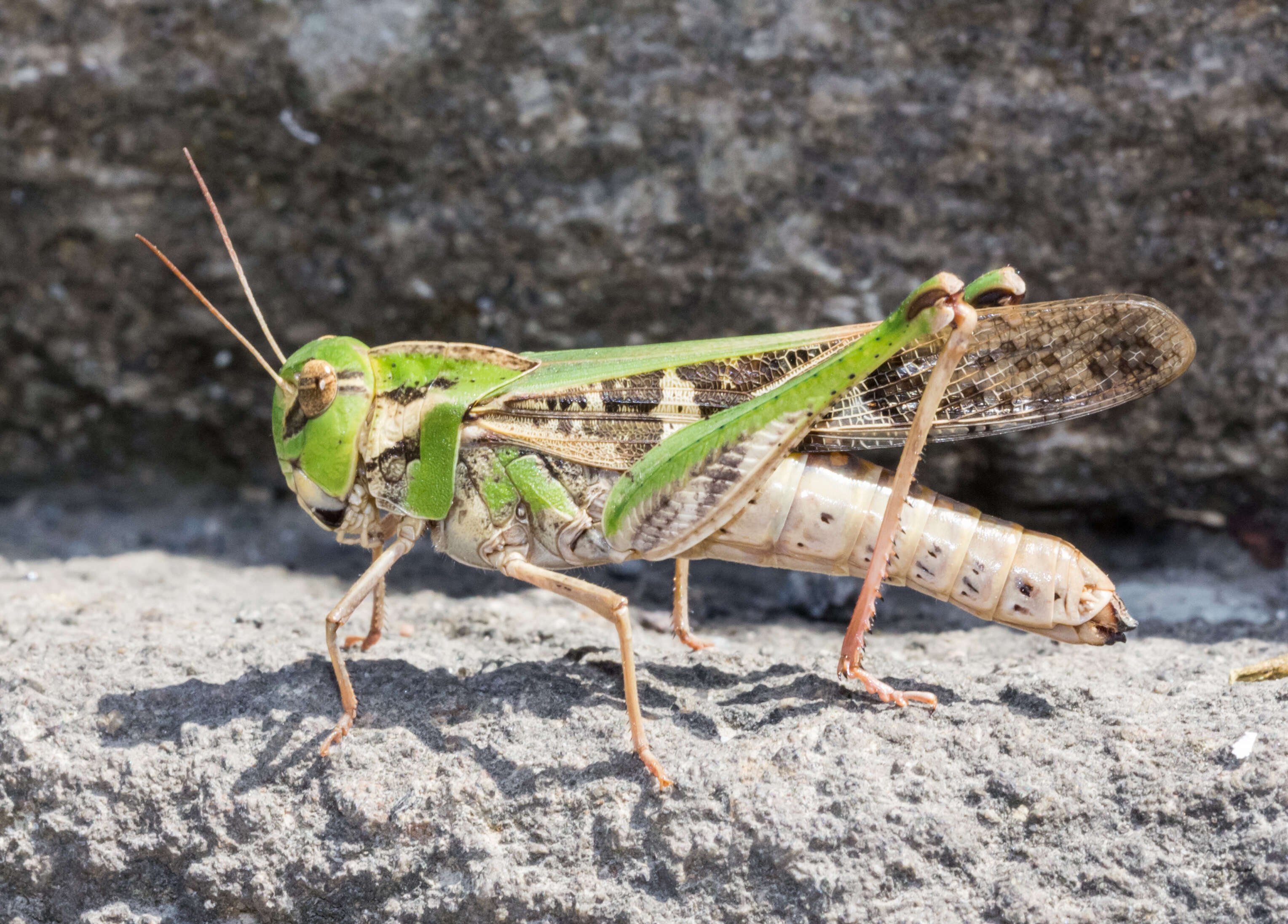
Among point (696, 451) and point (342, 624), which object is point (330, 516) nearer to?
point (342, 624)

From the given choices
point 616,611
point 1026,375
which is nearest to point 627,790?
point 616,611

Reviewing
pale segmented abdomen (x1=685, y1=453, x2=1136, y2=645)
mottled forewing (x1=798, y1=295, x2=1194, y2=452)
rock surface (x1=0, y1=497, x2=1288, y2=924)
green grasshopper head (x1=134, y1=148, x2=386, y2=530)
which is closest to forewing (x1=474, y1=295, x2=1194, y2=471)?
mottled forewing (x1=798, y1=295, x2=1194, y2=452)

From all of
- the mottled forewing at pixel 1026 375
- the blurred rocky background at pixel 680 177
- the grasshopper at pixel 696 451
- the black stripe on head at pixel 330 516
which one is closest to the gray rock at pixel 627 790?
the grasshopper at pixel 696 451

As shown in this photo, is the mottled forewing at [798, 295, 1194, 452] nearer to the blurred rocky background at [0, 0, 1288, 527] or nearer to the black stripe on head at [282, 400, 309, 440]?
the blurred rocky background at [0, 0, 1288, 527]

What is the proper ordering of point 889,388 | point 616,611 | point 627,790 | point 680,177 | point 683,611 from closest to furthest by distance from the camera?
point 627,790 → point 616,611 → point 889,388 → point 683,611 → point 680,177

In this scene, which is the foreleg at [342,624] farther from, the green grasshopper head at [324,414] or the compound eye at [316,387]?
the compound eye at [316,387]

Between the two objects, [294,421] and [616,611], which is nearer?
[616,611]
